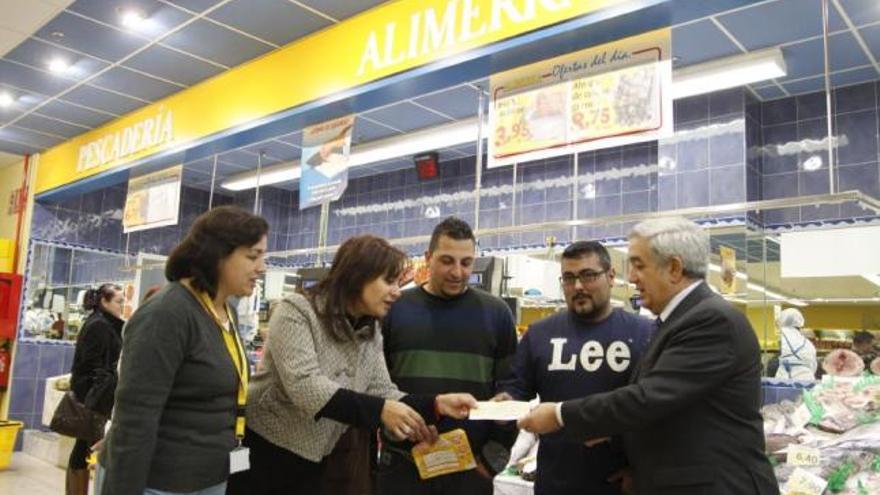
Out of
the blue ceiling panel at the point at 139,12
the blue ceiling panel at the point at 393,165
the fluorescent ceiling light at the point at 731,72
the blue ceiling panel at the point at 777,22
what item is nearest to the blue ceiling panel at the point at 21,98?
the blue ceiling panel at the point at 139,12

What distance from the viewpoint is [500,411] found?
2.30 m

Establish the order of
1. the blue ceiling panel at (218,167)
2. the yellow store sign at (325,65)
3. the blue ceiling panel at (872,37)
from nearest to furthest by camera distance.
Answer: the yellow store sign at (325,65) → the blue ceiling panel at (872,37) → the blue ceiling panel at (218,167)

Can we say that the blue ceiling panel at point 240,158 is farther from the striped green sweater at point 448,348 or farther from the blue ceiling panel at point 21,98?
the striped green sweater at point 448,348

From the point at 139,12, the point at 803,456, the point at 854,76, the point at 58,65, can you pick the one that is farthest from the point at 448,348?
the point at 58,65

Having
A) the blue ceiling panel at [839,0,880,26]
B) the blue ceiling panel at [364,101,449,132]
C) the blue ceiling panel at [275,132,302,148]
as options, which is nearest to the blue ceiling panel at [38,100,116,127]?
the blue ceiling panel at [275,132,302,148]

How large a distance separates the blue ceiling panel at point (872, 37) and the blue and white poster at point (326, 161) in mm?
4209

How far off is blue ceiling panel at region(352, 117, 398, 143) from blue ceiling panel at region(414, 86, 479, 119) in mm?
953

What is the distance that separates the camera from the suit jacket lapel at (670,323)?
7.35 feet

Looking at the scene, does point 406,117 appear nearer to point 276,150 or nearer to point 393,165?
point 393,165

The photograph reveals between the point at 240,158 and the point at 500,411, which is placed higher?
the point at 240,158

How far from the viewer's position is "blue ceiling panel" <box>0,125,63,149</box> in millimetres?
8789

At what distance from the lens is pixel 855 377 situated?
414 centimetres

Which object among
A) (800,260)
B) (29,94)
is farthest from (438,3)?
(29,94)

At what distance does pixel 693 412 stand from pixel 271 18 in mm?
4566
